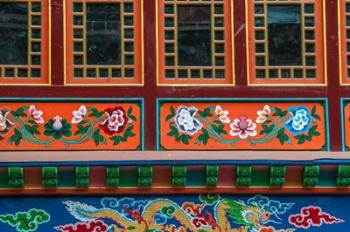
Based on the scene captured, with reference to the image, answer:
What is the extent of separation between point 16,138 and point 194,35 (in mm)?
2041

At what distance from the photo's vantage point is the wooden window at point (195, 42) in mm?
11391

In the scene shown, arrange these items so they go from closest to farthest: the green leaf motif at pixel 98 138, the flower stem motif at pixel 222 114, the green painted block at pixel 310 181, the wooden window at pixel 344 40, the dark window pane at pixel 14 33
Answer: the green painted block at pixel 310 181
the green leaf motif at pixel 98 138
the flower stem motif at pixel 222 114
the dark window pane at pixel 14 33
the wooden window at pixel 344 40

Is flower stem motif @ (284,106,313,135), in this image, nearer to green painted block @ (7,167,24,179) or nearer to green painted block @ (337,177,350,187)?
green painted block @ (337,177,350,187)

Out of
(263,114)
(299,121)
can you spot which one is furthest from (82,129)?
(299,121)

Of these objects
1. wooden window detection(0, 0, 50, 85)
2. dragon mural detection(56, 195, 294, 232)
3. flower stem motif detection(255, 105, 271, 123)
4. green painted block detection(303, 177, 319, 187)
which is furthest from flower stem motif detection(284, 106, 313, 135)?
wooden window detection(0, 0, 50, 85)

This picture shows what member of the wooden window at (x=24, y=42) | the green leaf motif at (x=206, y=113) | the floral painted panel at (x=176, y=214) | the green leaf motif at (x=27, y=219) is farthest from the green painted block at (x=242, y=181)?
the wooden window at (x=24, y=42)

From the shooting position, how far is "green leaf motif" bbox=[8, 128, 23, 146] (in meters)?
11.1

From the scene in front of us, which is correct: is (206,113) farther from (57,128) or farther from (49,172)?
(49,172)

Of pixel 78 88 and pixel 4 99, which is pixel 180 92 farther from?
pixel 4 99

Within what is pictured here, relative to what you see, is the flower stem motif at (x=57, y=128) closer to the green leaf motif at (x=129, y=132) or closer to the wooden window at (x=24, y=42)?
the wooden window at (x=24, y=42)

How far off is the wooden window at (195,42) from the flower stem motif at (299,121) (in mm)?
682

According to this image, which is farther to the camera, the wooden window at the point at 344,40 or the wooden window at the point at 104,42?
the wooden window at the point at 344,40

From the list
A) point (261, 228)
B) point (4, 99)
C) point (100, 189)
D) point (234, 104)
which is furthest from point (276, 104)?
point (4, 99)

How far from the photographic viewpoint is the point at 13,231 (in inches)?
428
